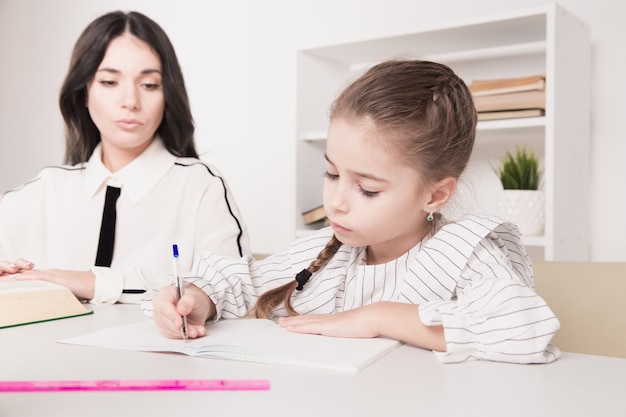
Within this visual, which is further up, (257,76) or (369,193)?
(257,76)

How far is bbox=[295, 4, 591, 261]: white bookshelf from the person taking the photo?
6.64 ft

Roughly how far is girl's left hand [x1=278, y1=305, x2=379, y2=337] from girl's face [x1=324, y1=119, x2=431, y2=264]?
0.49ft

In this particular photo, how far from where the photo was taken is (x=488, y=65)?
2.48 meters

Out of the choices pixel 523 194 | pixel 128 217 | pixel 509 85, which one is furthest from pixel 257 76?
pixel 128 217

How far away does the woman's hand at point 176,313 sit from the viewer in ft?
3.23

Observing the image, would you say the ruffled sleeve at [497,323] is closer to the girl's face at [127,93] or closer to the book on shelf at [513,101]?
the girl's face at [127,93]

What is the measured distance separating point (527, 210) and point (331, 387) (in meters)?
1.51

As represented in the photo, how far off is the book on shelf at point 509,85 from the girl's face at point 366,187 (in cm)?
109

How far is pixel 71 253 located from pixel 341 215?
884 mm

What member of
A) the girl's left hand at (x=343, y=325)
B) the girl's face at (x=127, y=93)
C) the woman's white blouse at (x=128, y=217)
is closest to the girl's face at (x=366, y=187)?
the girl's left hand at (x=343, y=325)

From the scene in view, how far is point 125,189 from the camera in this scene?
1741mm

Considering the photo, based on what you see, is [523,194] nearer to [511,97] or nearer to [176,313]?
[511,97]

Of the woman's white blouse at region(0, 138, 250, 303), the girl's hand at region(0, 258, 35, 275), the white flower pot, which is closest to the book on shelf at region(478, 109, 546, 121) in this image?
the white flower pot

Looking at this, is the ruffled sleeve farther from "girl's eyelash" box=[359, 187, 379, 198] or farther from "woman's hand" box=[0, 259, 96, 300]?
"woman's hand" box=[0, 259, 96, 300]
